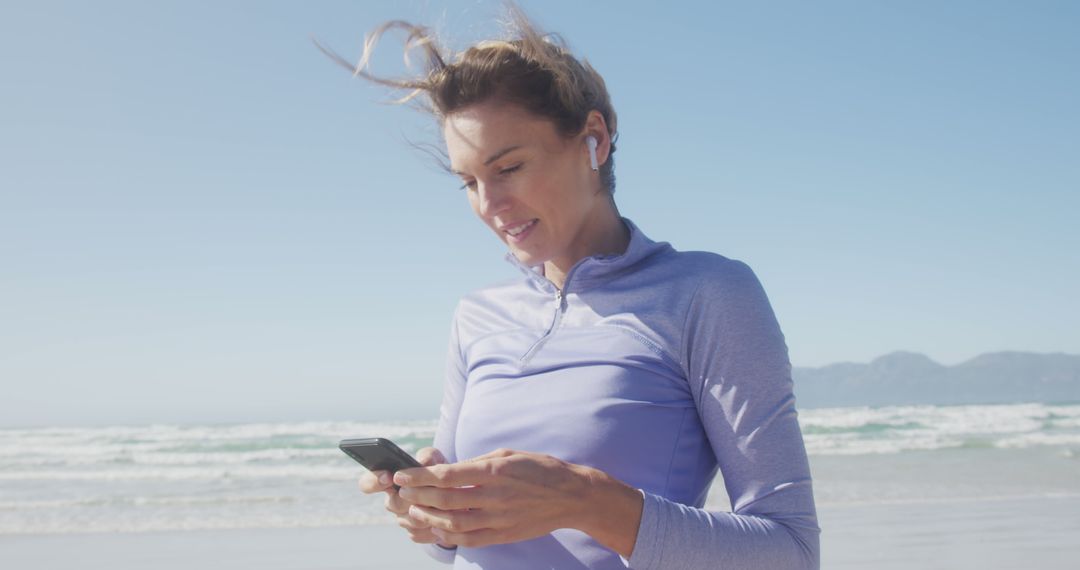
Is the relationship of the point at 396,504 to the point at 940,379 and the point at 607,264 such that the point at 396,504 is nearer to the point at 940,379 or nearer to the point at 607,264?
the point at 607,264

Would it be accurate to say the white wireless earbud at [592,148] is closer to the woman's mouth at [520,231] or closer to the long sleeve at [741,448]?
the woman's mouth at [520,231]

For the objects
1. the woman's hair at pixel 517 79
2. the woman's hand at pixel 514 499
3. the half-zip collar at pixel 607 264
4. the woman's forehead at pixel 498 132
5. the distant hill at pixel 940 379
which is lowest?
the distant hill at pixel 940 379

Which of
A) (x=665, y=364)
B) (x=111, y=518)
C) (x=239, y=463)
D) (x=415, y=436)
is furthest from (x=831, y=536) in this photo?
(x=415, y=436)

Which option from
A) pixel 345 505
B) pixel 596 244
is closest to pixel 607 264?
pixel 596 244

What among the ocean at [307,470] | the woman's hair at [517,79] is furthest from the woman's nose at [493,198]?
the ocean at [307,470]

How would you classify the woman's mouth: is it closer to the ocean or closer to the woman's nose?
the woman's nose

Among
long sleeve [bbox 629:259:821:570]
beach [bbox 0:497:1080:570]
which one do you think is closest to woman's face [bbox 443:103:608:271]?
long sleeve [bbox 629:259:821:570]

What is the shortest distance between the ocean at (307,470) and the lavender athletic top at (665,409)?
6.50 m

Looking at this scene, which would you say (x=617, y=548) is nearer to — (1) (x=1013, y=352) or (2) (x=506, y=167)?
(2) (x=506, y=167)

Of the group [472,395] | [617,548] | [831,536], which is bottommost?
[831,536]

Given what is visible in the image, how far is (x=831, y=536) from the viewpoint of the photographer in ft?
22.5

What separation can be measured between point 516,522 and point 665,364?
0.40 metres

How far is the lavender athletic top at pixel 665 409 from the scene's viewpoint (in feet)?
3.97

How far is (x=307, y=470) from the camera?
46.3ft
